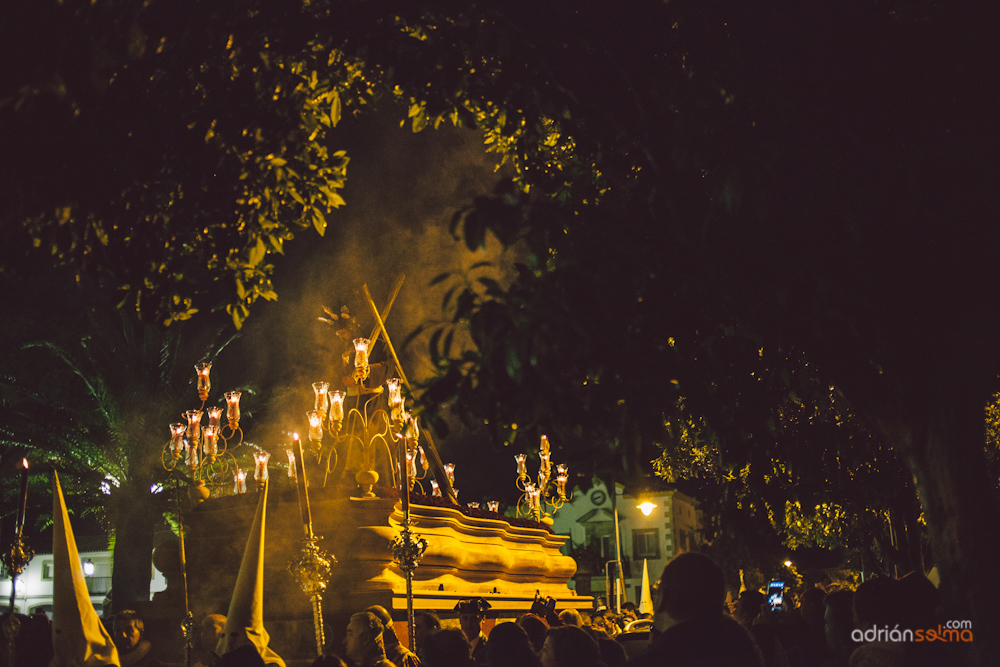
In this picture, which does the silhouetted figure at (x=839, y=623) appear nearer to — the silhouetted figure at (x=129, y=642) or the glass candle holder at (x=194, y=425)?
the silhouetted figure at (x=129, y=642)

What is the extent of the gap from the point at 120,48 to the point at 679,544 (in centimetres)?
5881

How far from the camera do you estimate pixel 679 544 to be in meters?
59.7

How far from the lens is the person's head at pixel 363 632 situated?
5953 millimetres

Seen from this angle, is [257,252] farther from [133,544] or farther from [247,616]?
[133,544]

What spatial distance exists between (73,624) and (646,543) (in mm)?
54138

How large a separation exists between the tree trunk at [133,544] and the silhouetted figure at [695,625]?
23.0m

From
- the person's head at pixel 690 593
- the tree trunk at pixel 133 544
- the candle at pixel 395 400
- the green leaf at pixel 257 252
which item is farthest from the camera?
the tree trunk at pixel 133 544

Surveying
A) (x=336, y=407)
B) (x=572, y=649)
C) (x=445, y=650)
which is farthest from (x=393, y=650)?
(x=336, y=407)

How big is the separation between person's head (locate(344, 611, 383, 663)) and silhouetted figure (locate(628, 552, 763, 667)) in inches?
112

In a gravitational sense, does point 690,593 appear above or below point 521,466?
below

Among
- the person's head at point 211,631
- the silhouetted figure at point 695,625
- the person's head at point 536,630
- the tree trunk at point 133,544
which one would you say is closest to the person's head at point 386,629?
the person's head at point 536,630

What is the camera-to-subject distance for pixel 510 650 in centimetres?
436

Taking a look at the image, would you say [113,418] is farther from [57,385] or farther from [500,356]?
[500,356]

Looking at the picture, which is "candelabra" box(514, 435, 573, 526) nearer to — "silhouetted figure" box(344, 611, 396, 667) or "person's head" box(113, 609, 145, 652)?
"person's head" box(113, 609, 145, 652)
